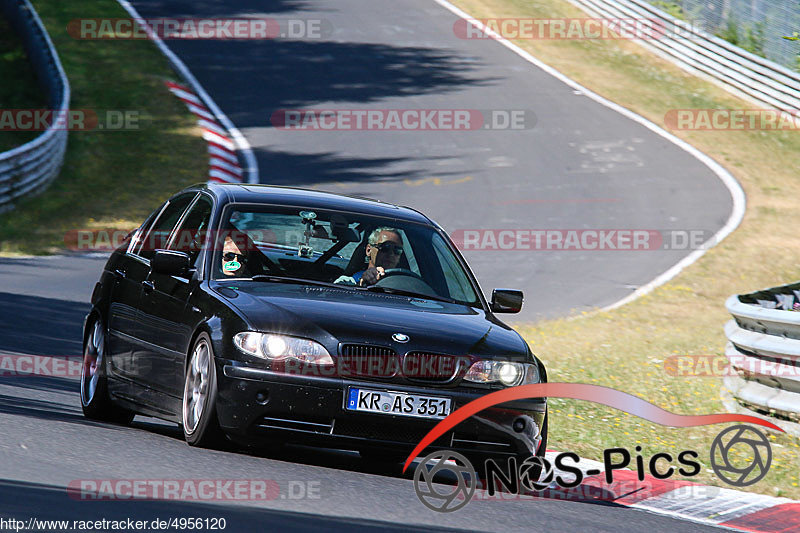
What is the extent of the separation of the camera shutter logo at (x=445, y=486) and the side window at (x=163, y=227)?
2.63 metres

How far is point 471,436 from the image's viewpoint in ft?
22.9

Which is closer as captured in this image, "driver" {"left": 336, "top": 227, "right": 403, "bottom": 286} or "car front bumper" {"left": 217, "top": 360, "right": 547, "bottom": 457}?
"car front bumper" {"left": 217, "top": 360, "right": 547, "bottom": 457}

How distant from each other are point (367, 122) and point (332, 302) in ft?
73.2

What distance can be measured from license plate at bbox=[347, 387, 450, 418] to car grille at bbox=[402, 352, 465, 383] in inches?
4.3

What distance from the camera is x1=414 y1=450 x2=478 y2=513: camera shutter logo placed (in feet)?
→ 21.5

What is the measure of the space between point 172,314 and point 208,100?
22728mm

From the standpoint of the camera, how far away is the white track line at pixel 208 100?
25047mm

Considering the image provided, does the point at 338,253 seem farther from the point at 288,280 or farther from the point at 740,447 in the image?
the point at 740,447

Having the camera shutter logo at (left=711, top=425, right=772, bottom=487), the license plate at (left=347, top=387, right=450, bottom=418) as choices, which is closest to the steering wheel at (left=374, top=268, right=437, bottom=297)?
the license plate at (left=347, top=387, right=450, bottom=418)

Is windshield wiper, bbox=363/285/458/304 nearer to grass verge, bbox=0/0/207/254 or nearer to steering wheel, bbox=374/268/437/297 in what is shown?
steering wheel, bbox=374/268/437/297

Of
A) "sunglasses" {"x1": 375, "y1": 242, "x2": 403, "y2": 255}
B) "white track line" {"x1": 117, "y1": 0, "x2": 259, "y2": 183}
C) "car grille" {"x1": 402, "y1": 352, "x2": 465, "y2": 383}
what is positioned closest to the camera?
"car grille" {"x1": 402, "y1": 352, "x2": 465, "y2": 383}

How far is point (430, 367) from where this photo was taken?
6.96m

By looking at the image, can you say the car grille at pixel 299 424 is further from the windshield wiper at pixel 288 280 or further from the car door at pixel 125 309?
the car door at pixel 125 309

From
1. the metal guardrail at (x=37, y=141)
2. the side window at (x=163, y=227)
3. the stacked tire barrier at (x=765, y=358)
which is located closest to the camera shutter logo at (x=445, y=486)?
the side window at (x=163, y=227)
